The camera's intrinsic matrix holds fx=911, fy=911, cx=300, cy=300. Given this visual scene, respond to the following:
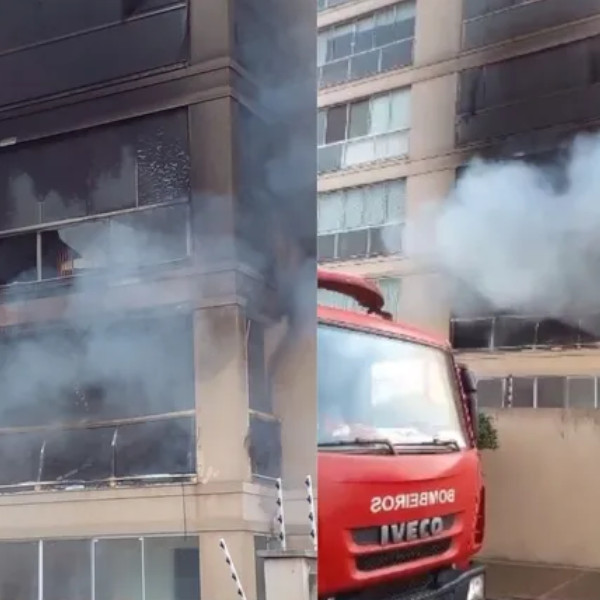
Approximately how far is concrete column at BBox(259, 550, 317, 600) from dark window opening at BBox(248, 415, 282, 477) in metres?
0.07

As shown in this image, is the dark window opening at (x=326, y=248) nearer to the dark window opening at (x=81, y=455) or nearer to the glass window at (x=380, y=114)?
the glass window at (x=380, y=114)

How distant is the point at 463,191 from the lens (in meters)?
1.10

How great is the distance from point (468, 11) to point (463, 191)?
23 cm

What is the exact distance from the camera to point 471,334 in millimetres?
1169

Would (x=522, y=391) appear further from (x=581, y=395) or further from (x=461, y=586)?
(x=461, y=586)

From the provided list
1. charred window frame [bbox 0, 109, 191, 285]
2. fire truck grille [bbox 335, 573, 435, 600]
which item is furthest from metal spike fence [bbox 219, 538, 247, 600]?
fire truck grille [bbox 335, 573, 435, 600]

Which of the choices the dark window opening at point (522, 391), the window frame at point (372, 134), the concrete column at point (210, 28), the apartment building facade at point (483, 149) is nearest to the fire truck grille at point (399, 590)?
the apartment building facade at point (483, 149)

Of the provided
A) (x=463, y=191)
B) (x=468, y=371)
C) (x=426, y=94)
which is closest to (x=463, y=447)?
(x=468, y=371)

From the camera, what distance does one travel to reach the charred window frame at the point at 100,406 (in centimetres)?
70

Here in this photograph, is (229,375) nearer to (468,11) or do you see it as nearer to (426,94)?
(426,94)

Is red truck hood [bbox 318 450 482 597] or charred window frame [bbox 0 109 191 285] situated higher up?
charred window frame [bbox 0 109 191 285]

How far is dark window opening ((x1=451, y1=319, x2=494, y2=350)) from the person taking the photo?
1.13 meters

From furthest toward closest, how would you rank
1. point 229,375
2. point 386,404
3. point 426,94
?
1. point 386,404
2. point 426,94
3. point 229,375

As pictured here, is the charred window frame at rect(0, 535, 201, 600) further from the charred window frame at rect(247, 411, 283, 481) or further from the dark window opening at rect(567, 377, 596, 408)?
the dark window opening at rect(567, 377, 596, 408)
